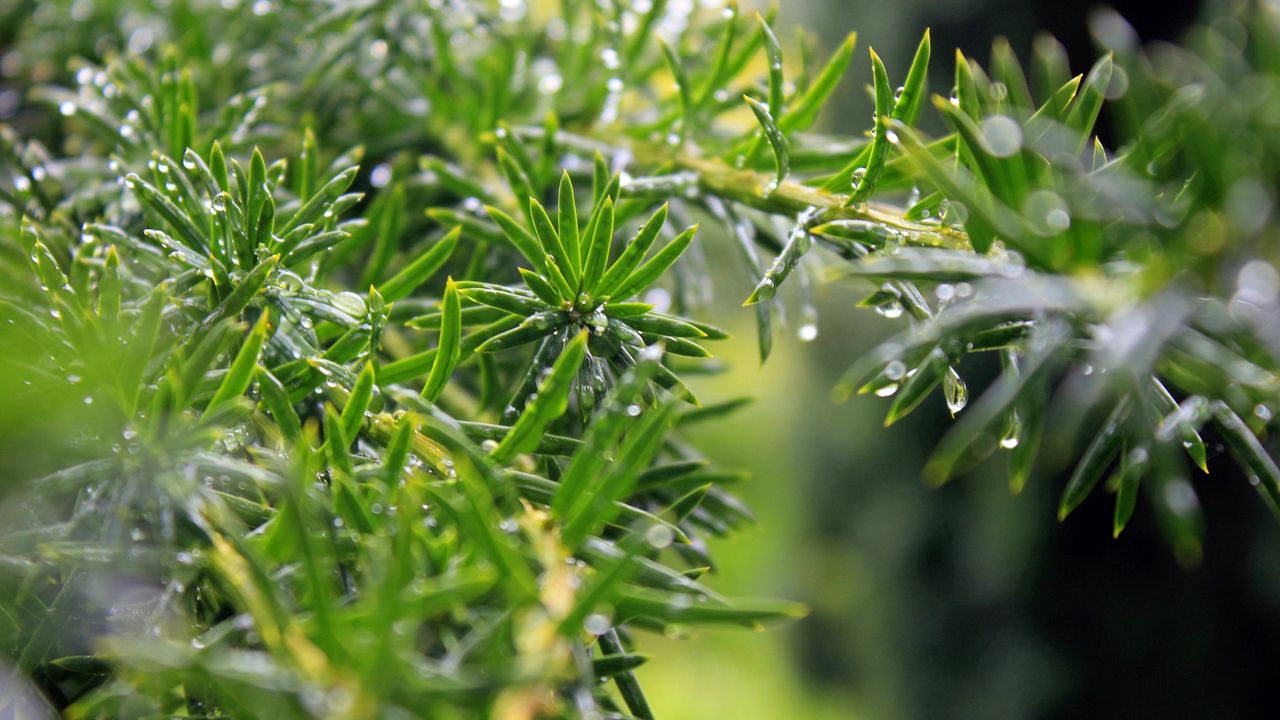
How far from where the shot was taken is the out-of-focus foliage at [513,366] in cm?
19

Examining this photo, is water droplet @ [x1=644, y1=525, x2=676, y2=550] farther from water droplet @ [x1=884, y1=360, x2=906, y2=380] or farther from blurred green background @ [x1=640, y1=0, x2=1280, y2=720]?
blurred green background @ [x1=640, y1=0, x2=1280, y2=720]

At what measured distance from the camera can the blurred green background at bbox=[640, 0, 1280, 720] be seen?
1300 millimetres

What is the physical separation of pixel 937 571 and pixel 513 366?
1379 millimetres

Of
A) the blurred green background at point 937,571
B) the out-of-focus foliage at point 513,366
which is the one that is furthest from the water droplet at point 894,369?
the blurred green background at point 937,571

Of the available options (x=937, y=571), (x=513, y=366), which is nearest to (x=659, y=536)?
(x=513, y=366)

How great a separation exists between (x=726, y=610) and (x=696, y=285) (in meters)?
0.26

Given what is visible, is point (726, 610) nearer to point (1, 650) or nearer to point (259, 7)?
point (1, 650)

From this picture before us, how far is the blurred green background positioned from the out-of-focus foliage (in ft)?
2.30

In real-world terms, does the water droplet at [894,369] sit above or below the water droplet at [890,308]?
below

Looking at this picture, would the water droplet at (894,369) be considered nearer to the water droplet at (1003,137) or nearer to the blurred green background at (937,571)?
the water droplet at (1003,137)

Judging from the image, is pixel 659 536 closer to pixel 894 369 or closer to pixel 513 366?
pixel 894 369

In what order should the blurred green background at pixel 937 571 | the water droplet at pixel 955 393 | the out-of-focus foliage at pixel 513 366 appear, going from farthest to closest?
the blurred green background at pixel 937 571 < the water droplet at pixel 955 393 < the out-of-focus foliage at pixel 513 366

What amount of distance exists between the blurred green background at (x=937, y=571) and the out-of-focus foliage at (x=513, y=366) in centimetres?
70

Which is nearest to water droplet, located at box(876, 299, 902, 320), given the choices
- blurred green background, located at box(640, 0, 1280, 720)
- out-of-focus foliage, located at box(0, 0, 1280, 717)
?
out-of-focus foliage, located at box(0, 0, 1280, 717)
